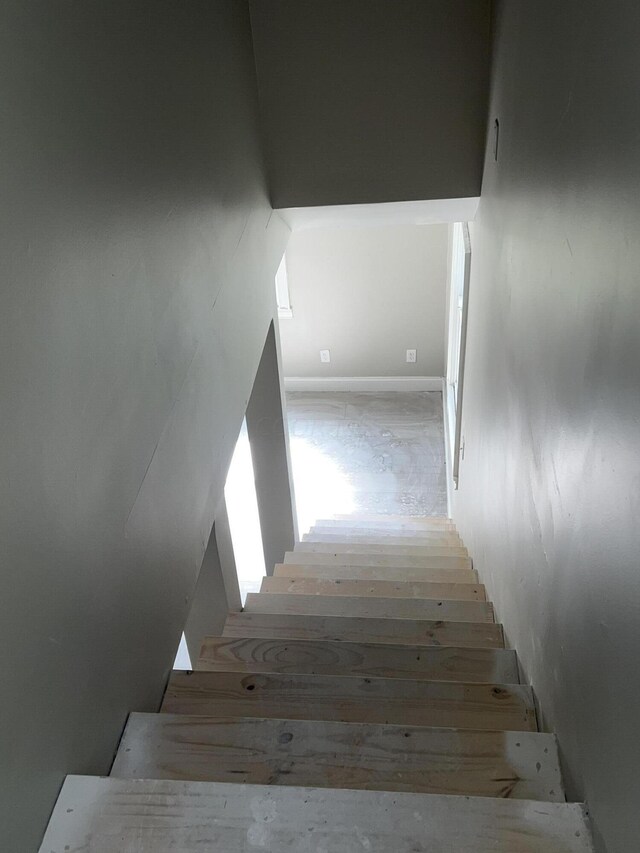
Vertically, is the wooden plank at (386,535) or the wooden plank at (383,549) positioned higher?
the wooden plank at (383,549)

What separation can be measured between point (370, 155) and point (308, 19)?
20.9 inches

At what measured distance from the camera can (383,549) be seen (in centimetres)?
344

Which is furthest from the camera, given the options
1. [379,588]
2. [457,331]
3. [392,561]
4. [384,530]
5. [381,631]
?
[457,331]

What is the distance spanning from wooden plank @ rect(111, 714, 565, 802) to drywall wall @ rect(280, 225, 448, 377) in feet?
14.9

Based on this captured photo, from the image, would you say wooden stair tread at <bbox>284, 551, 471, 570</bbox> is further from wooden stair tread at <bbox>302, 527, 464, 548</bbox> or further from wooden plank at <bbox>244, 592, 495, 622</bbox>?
wooden plank at <bbox>244, 592, 495, 622</bbox>

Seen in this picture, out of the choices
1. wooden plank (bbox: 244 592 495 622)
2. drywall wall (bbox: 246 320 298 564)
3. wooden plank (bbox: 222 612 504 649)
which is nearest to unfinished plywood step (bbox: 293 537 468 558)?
drywall wall (bbox: 246 320 298 564)

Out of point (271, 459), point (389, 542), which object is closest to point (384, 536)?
point (389, 542)

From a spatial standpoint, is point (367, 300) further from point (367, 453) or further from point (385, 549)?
point (385, 549)

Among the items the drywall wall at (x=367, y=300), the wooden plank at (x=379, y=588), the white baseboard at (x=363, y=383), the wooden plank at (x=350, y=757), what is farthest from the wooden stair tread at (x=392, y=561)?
the white baseboard at (x=363, y=383)

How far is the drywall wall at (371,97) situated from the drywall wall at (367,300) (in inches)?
101

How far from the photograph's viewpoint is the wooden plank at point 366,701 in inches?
51.7

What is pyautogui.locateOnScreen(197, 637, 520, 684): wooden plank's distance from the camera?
1588mm

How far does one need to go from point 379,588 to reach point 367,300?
3.63 metres

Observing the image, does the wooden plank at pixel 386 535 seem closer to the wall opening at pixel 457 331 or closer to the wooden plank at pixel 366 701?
the wall opening at pixel 457 331
